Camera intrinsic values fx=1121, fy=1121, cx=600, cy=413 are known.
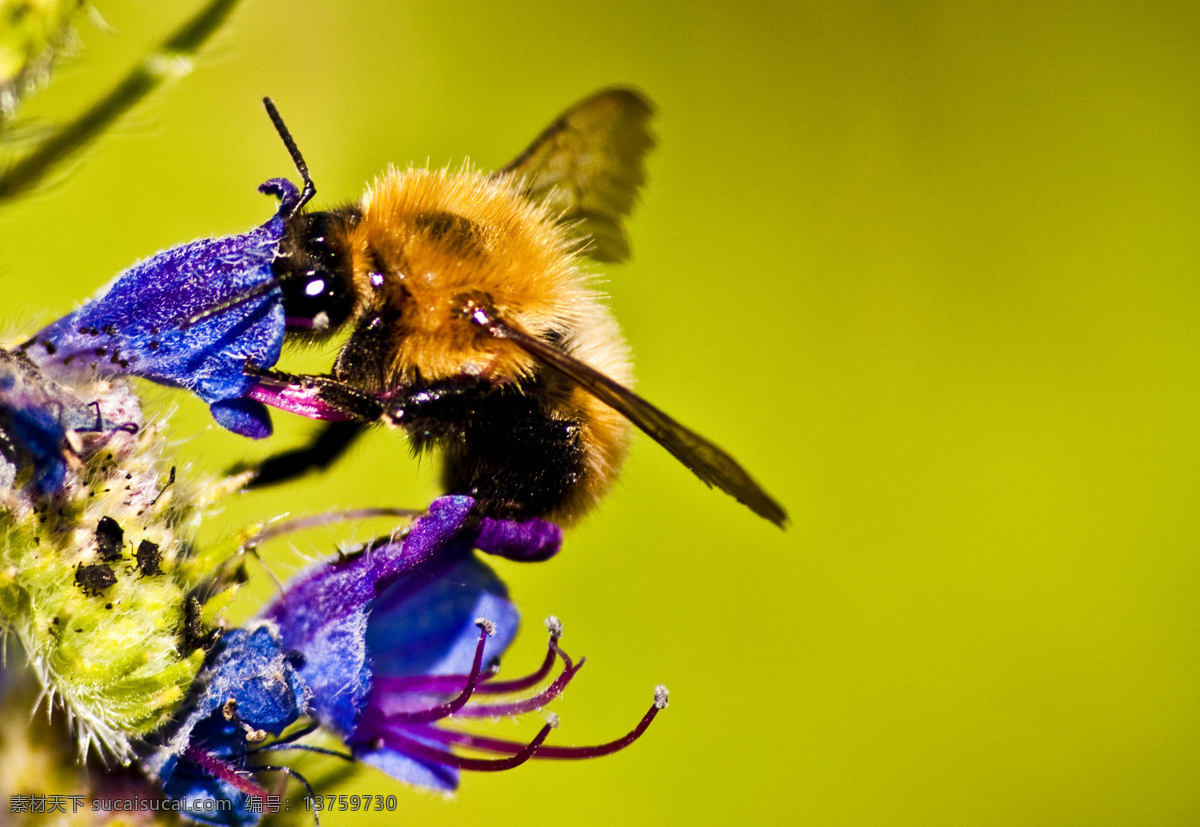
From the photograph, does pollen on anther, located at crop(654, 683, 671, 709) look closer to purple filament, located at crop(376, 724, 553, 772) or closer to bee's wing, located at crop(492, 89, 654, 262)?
purple filament, located at crop(376, 724, 553, 772)

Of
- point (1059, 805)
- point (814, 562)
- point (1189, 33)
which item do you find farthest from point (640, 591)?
point (1189, 33)

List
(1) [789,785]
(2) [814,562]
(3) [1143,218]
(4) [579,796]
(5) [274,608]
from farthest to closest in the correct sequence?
(3) [1143,218]
(2) [814,562]
(1) [789,785]
(4) [579,796]
(5) [274,608]

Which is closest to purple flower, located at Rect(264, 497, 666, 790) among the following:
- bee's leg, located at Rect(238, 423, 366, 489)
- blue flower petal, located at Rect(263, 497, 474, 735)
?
blue flower petal, located at Rect(263, 497, 474, 735)

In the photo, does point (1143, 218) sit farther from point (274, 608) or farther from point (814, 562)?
point (274, 608)

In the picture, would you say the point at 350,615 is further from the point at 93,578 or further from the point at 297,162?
the point at 297,162

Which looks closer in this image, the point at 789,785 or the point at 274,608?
the point at 274,608

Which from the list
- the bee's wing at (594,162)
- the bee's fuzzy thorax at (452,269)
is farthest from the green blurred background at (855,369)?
the bee's fuzzy thorax at (452,269)
